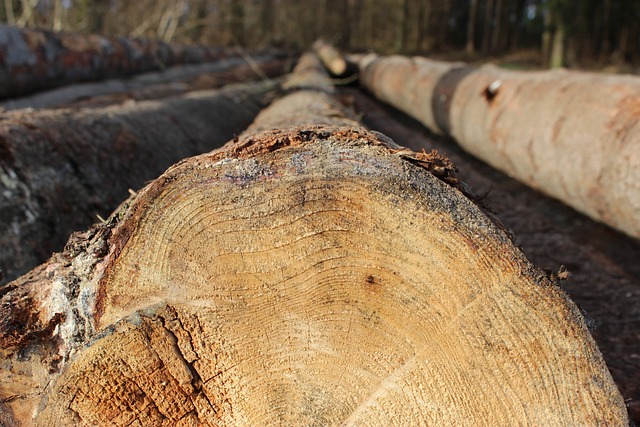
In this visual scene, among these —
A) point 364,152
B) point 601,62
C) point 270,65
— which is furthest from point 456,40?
point 364,152

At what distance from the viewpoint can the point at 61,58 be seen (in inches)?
180

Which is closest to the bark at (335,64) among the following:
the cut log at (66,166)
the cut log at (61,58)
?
the cut log at (61,58)

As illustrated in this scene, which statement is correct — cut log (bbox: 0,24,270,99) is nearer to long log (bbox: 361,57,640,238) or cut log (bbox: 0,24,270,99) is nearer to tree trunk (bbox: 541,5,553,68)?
long log (bbox: 361,57,640,238)

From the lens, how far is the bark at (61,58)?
402 cm

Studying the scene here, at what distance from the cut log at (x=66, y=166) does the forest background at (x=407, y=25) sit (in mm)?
7639

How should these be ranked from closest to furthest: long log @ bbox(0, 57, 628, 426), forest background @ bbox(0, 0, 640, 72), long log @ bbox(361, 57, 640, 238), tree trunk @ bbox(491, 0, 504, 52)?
long log @ bbox(0, 57, 628, 426), long log @ bbox(361, 57, 640, 238), forest background @ bbox(0, 0, 640, 72), tree trunk @ bbox(491, 0, 504, 52)

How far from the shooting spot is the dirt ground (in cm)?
214

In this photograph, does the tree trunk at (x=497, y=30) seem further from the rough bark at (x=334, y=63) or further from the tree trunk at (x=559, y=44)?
the rough bark at (x=334, y=63)

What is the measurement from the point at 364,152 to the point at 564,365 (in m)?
0.56

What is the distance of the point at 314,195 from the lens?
3.68ft

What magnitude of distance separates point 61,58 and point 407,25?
21.1 metres

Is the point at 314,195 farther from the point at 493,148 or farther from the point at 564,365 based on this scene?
the point at 493,148

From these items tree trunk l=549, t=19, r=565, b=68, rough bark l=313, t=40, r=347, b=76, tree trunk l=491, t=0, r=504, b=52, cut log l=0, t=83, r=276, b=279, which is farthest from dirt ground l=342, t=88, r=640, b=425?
tree trunk l=491, t=0, r=504, b=52

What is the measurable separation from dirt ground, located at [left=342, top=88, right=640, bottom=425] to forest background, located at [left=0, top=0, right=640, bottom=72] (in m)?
7.97
